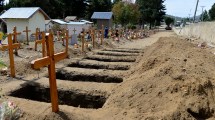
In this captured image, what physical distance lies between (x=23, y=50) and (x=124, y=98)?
9.98 meters

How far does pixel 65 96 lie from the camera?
895 centimetres

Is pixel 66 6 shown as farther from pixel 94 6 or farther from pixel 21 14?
pixel 21 14

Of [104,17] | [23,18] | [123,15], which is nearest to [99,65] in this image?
[23,18]

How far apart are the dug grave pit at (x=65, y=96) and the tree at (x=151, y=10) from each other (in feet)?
231

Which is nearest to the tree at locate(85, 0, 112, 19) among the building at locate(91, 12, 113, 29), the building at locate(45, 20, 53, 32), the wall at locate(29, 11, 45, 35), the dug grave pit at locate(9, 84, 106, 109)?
the building at locate(91, 12, 113, 29)

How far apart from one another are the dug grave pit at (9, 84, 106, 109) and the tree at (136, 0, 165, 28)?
70260 millimetres

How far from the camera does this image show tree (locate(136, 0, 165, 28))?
7738 cm

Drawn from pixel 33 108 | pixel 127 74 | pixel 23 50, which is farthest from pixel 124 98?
pixel 23 50

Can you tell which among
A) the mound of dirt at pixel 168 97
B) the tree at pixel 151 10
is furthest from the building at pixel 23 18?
the tree at pixel 151 10

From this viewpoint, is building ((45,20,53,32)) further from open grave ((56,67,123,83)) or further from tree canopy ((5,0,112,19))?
open grave ((56,67,123,83))

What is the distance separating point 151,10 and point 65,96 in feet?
235

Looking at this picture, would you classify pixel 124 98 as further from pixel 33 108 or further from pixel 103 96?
pixel 33 108

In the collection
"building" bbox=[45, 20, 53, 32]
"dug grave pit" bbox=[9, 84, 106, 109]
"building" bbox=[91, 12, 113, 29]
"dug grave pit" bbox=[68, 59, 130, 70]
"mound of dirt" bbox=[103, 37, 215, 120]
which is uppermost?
"building" bbox=[91, 12, 113, 29]

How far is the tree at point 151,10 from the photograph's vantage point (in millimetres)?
77375
